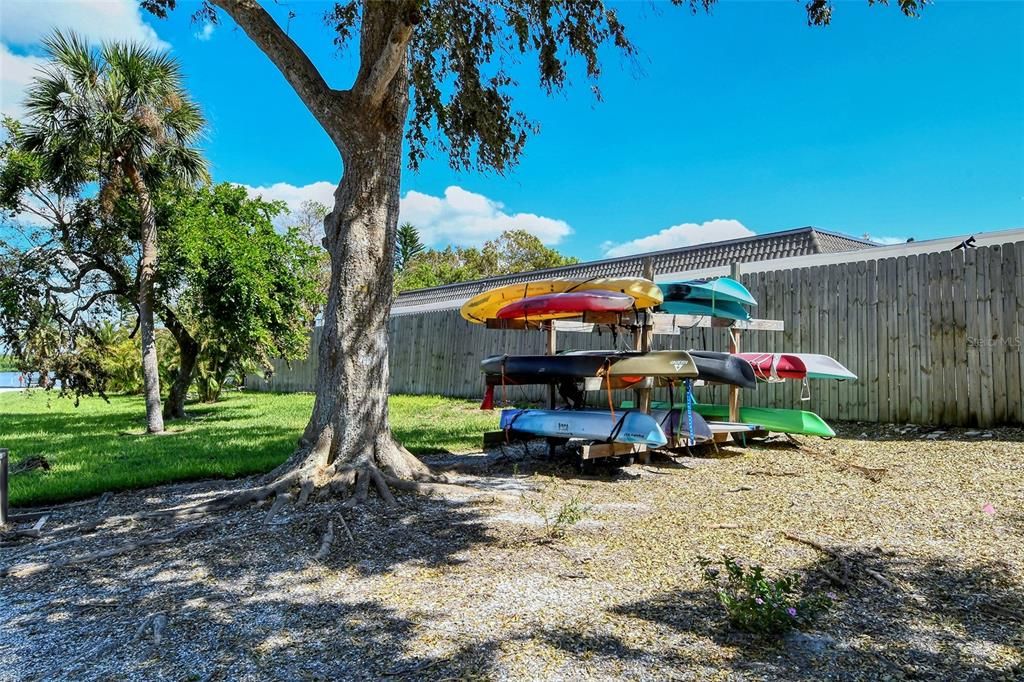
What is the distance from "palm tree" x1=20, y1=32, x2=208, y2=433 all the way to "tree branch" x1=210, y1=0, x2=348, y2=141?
21.2 feet

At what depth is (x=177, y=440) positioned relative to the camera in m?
8.83

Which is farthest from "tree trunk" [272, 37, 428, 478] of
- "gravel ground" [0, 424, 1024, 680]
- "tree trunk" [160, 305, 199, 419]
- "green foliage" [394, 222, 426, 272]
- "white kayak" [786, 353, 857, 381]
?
"green foliage" [394, 222, 426, 272]

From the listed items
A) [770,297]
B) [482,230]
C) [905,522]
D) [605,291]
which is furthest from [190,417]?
[482,230]

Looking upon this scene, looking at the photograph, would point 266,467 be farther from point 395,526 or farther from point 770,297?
point 770,297

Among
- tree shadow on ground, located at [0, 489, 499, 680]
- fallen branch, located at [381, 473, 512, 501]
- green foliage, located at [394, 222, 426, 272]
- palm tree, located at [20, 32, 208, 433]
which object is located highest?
green foliage, located at [394, 222, 426, 272]

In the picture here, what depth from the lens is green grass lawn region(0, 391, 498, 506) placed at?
5.86 meters

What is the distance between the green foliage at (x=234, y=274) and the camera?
10.6m

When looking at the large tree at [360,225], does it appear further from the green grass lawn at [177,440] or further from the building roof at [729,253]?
the building roof at [729,253]

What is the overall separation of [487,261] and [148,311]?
2626 centimetres

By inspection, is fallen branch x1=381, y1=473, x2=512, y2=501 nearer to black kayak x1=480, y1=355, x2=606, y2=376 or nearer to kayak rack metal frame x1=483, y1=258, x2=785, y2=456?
kayak rack metal frame x1=483, y1=258, x2=785, y2=456

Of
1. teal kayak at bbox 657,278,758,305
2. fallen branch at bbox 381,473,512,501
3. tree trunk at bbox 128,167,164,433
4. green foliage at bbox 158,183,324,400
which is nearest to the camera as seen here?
fallen branch at bbox 381,473,512,501

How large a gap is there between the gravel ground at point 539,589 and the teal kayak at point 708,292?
2324 mm

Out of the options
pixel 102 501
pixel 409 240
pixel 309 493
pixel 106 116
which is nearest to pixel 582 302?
pixel 309 493

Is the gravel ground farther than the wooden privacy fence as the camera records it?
No
